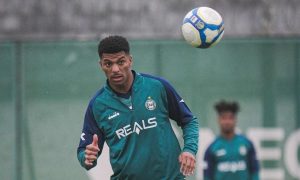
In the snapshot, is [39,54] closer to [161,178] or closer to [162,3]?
[162,3]

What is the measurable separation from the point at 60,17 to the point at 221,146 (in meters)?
3.04

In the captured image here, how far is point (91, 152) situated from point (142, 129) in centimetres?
44

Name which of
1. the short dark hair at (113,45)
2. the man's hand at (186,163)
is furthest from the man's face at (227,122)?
the man's hand at (186,163)

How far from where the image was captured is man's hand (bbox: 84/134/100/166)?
21.3 feet

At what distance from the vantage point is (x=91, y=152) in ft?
21.3

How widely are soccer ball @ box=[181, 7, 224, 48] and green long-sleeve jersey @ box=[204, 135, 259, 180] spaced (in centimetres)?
286

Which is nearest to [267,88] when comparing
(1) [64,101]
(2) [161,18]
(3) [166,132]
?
(2) [161,18]

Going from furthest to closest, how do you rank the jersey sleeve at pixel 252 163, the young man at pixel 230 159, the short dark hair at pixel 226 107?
the short dark hair at pixel 226 107 < the young man at pixel 230 159 < the jersey sleeve at pixel 252 163

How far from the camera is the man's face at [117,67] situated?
6730mm

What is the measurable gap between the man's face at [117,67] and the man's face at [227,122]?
4.08 meters

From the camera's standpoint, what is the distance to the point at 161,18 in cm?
1223

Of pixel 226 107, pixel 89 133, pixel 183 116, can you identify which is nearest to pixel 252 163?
pixel 226 107

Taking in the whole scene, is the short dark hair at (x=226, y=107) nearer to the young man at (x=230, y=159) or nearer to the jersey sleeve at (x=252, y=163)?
the young man at (x=230, y=159)

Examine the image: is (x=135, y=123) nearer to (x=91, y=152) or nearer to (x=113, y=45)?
(x=91, y=152)
